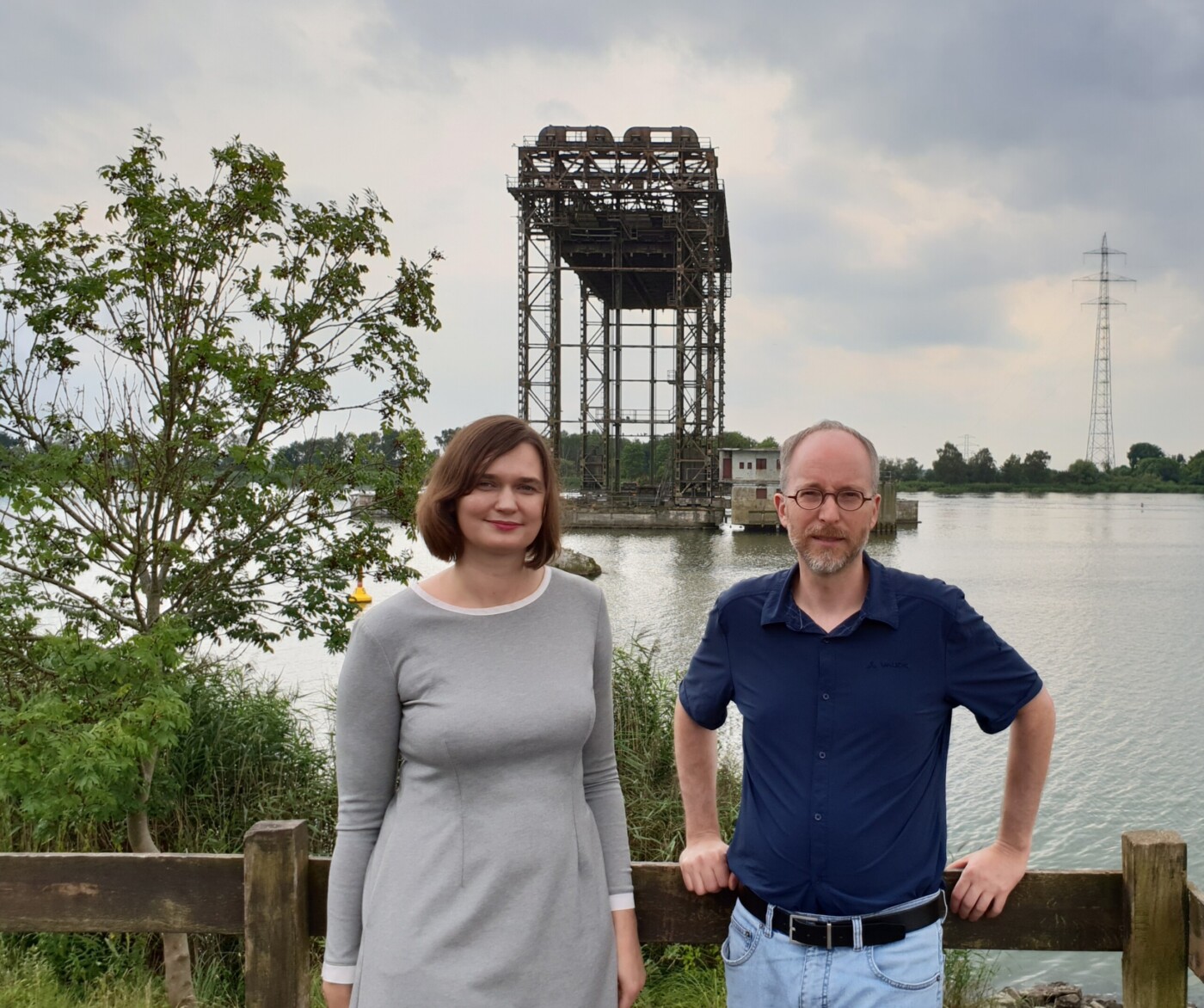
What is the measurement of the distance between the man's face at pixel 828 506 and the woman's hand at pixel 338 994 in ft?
4.01

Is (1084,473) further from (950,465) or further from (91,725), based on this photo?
(91,725)

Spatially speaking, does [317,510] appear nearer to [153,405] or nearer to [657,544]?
[153,405]

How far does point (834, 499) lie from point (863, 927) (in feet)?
2.75

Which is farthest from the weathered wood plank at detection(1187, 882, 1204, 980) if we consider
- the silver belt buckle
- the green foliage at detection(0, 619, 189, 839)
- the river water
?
the river water

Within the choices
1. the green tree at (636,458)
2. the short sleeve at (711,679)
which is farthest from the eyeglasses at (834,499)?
the green tree at (636,458)

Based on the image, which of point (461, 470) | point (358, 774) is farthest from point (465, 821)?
point (461, 470)

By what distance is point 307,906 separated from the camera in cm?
233

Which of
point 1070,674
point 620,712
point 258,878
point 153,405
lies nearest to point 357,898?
point 258,878

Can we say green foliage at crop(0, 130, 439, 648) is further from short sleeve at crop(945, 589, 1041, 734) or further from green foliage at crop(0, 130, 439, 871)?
short sleeve at crop(945, 589, 1041, 734)

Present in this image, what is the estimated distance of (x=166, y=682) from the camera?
484cm

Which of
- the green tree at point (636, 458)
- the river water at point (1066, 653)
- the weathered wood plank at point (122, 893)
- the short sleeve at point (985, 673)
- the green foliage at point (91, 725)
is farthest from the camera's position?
the green tree at point (636, 458)

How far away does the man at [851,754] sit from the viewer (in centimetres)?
196

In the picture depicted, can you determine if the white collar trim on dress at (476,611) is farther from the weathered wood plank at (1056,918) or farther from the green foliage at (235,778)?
the green foliage at (235,778)

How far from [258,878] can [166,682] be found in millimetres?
2865
